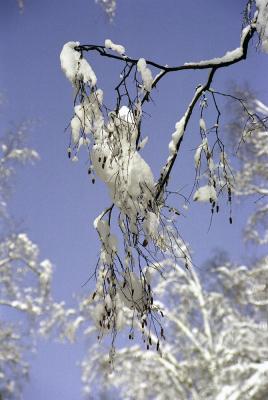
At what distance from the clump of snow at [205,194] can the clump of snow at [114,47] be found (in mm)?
688

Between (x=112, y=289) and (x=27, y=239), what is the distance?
364 inches

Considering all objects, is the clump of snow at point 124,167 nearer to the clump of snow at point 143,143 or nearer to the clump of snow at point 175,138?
the clump of snow at point 143,143

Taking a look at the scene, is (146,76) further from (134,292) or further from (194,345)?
(194,345)

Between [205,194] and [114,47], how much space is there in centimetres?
75

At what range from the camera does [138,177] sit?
5.93 ft

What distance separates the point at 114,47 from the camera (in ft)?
6.61

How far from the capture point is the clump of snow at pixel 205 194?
2.02m

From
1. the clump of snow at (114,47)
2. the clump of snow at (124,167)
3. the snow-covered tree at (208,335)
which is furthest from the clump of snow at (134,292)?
the snow-covered tree at (208,335)

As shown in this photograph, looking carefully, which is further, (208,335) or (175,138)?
(208,335)

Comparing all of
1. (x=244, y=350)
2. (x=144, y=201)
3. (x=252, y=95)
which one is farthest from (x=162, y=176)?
(x=252, y=95)

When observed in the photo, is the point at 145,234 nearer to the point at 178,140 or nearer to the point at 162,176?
the point at 162,176

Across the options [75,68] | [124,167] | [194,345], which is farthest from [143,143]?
[194,345]

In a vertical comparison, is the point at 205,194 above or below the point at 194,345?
below

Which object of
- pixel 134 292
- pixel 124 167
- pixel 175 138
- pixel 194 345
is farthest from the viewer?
pixel 194 345
